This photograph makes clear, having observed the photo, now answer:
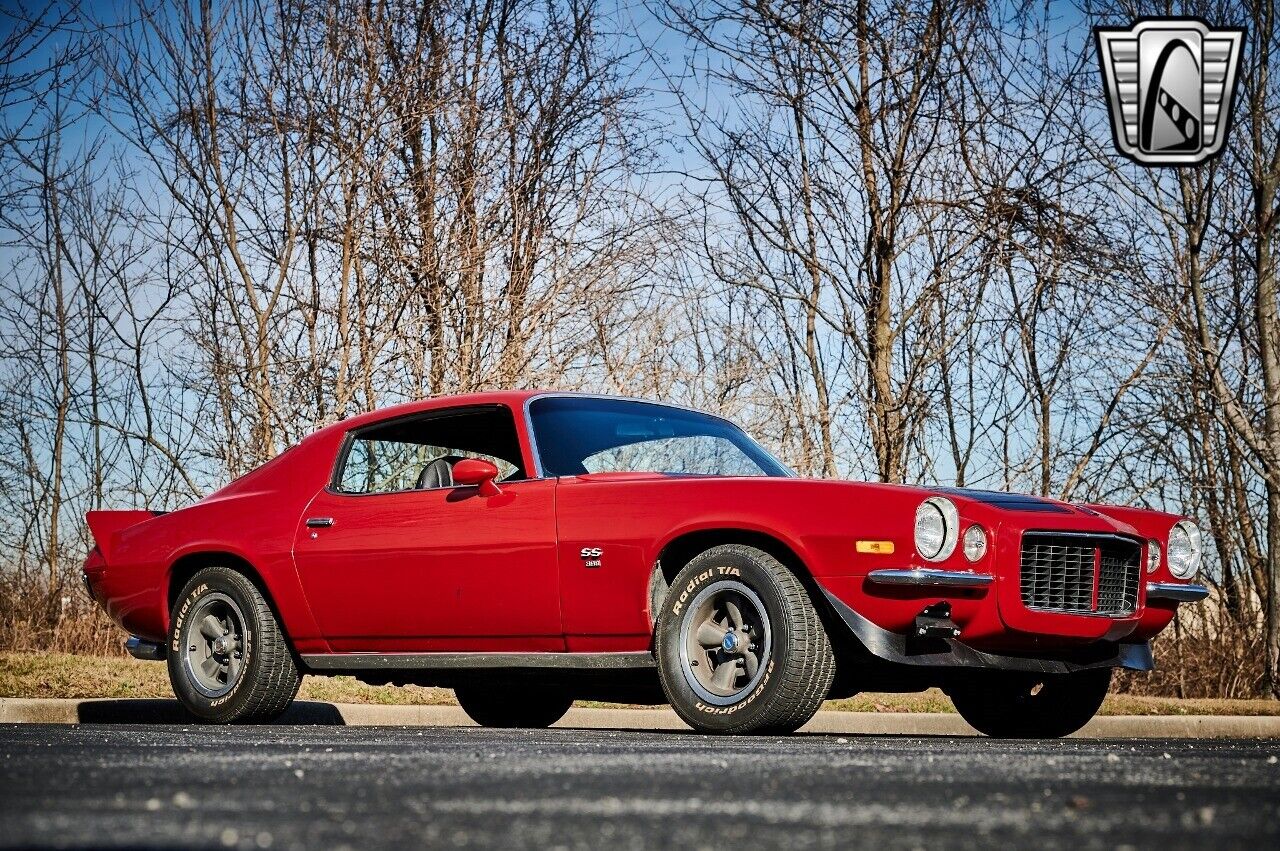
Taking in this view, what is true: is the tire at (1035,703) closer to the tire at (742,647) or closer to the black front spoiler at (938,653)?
the black front spoiler at (938,653)

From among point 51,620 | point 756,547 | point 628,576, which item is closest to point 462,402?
point 628,576

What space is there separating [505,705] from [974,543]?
3.47 m

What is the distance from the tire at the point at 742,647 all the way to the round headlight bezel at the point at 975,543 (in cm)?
65

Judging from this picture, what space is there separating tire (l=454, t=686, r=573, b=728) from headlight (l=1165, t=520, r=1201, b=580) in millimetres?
3347

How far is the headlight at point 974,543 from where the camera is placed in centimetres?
621

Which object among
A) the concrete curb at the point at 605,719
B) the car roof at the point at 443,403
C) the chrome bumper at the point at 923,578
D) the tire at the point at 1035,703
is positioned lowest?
the concrete curb at the point at 605,719

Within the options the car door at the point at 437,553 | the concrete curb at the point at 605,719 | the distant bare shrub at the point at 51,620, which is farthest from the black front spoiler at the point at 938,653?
the distant bare shrub at the point at 51,620

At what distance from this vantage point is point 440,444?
8.02 metres

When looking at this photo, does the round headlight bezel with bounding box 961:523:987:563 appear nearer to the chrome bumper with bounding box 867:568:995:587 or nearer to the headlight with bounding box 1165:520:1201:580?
the chrome bumper with bounding box 867:568:995:587

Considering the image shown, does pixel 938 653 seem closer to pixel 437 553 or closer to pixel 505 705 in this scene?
pixel 437 553

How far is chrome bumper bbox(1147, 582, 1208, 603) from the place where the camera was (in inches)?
270

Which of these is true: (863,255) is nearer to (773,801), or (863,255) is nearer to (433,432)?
(433,432)

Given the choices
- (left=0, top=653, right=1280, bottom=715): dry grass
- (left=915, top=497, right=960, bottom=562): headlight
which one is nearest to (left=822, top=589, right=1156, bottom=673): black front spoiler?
(left=915, top=497, right=960, bottom=562): headlight

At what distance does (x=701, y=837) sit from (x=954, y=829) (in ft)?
1.49
